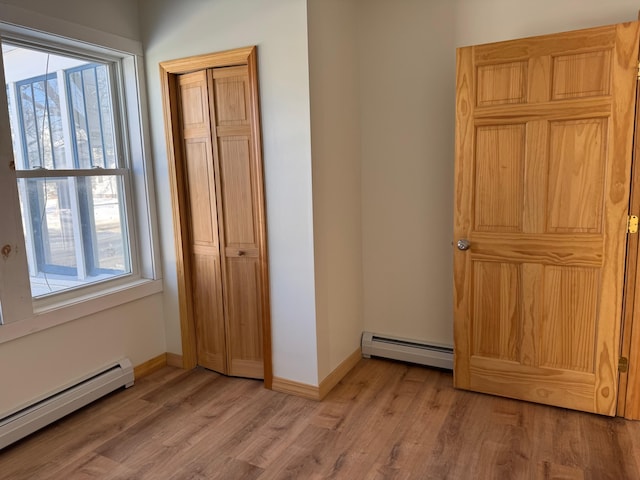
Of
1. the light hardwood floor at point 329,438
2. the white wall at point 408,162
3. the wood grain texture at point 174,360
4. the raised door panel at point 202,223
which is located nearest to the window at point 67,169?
the raised door panel at point 202,223

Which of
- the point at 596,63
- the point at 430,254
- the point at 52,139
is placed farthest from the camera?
the point at 430,254

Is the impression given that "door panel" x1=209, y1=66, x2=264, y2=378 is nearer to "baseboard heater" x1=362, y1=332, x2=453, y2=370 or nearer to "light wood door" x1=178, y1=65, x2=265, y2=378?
"light wood door" x1=178, y1=65, x2=265, y2=378

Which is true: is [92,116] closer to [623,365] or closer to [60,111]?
[60,111]

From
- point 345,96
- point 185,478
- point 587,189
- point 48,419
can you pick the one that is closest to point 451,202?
point 587,189

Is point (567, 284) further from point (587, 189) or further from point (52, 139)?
point (52, 139)

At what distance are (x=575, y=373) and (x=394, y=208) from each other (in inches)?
56.0

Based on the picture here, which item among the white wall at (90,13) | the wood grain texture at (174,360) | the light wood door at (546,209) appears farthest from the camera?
the wood grain texture at (174,360)

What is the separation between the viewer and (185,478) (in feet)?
6.54

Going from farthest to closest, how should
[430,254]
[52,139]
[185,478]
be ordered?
[430,254], [52,139], [185,478]

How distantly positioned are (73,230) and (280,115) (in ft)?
4.70

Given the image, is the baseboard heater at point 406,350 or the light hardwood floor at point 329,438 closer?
the light hardwood floor at point 329,438

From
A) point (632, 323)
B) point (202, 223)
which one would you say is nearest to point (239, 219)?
point (202, 223)

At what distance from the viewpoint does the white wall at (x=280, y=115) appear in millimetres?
2447

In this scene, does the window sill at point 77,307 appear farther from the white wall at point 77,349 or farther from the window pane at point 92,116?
the window pane at point 92,116
